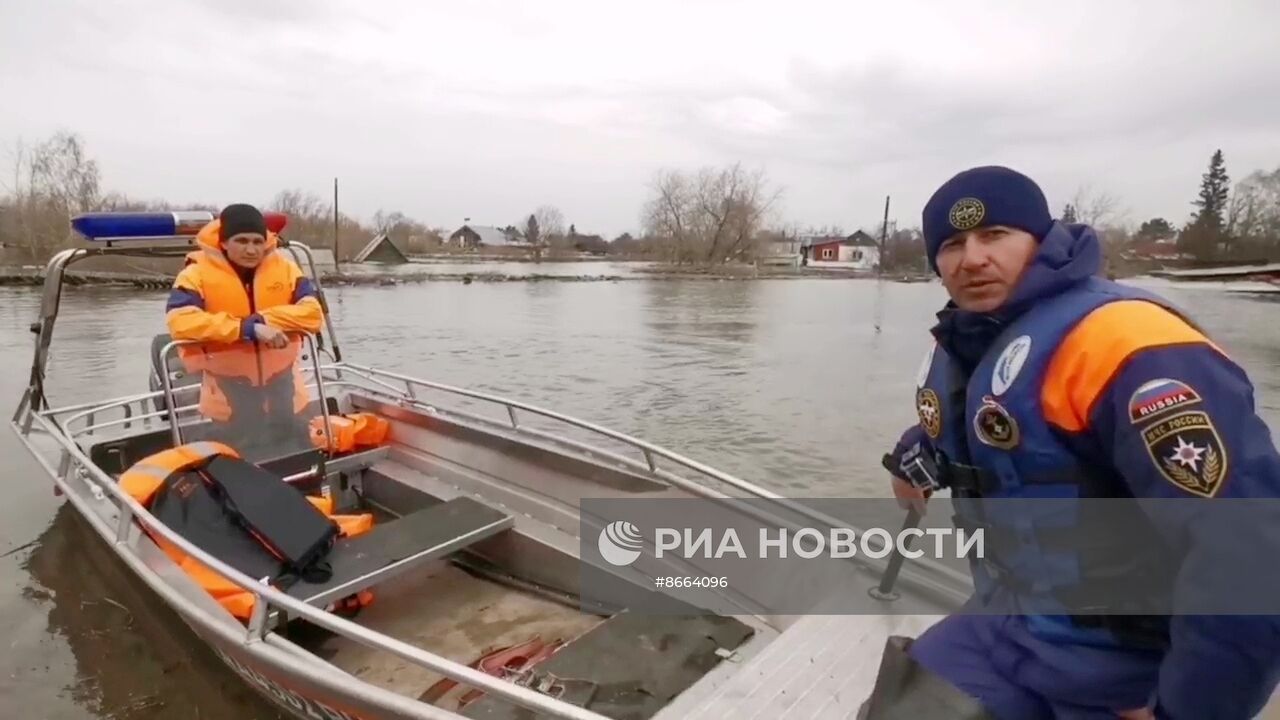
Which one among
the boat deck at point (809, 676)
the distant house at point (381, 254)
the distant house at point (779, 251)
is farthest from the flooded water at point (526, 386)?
the distant house at point (779, 251)

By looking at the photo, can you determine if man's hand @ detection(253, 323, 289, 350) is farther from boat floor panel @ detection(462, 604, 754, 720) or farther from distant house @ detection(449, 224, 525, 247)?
distant house @ detection(449, 224, 525, 247)

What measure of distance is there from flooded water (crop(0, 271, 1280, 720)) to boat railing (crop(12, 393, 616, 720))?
2.33ft

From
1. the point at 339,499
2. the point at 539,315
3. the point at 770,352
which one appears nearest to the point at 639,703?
the point at 339,499

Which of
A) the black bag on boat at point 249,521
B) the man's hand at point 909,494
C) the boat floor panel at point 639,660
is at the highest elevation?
the man's hand at point 909,494

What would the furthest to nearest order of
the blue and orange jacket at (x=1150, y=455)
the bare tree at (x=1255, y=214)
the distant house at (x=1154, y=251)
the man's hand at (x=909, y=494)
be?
the distant house at (x=1154, y=251)
the bare tree at (x=1255, y=214)
the man's hand at (x=909, y=494)
the blue and orange jacket at (x=1150, y=455)

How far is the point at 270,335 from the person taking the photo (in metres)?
4.04

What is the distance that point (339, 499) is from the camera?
15.7 ft

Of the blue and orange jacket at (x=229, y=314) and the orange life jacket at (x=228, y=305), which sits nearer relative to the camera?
the blue and orange jacket at (x=229, y=314)

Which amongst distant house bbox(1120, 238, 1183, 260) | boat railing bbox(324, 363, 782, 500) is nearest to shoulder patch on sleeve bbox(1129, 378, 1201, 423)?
boat railing bbox(324, 363, 782, 500)

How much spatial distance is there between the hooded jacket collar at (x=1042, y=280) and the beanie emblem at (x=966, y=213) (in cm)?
13

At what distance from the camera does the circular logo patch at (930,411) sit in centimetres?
173

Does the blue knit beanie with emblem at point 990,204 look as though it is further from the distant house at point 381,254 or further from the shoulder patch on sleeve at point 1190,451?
the distant house at point 381,254

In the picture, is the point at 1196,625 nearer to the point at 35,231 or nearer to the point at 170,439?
the point at 170,439

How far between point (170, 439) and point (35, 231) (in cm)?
3950
